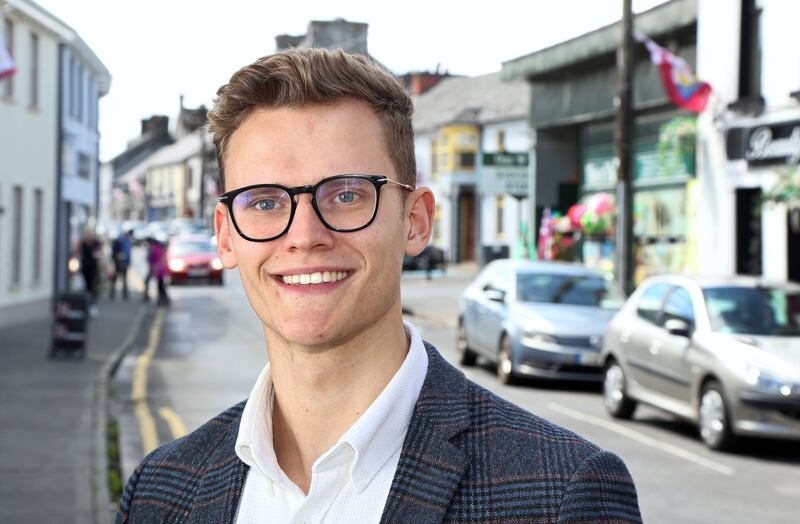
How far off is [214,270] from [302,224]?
3943 centimetres

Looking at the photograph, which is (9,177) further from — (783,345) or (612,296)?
(783,345)

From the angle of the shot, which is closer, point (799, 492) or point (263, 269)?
point (263, 269)

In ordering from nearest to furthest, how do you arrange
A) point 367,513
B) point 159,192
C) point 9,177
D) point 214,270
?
point 367,513
point 9,177
point 214,270
point 159,192

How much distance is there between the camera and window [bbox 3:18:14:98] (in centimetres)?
2636

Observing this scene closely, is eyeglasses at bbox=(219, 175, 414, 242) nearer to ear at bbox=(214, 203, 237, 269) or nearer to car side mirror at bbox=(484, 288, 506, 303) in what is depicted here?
ear at bbox=(214, 203, 237, 269)

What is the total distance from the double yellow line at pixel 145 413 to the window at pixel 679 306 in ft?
15.9

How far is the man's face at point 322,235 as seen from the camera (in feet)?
7.32

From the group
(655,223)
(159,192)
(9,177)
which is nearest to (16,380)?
(9,177)

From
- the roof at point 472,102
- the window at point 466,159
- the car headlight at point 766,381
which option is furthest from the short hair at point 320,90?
the window at point 466,159

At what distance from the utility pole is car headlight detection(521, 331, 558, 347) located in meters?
Answer: 6.18

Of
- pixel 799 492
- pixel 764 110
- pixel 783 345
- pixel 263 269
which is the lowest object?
pixel 799 492

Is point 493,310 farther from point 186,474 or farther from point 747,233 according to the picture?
point 186,474

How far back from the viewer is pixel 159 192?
351 feet

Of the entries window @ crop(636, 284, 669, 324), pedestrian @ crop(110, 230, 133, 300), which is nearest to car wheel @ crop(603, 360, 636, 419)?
window @ crop(636, 284, 669, 324)
